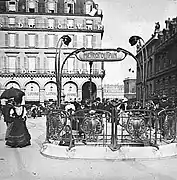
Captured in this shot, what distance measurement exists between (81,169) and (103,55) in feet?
3.80

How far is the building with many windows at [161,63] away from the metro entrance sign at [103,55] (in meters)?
0.33

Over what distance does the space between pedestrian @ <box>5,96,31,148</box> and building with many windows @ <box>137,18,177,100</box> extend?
1292mm

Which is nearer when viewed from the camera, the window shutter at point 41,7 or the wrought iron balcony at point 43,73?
the wrought iron balcony at point 43,73

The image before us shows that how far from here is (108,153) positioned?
101 inches

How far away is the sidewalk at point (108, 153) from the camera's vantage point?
101 inches

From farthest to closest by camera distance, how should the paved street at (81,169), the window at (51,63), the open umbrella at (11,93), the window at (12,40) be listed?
the window at (51,63) < the open umbrella at (11,93) < the window at (12,40) < the paved street at (81,169)

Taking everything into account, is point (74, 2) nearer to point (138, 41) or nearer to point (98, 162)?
point (138, 41)

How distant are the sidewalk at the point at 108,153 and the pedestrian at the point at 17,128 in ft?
2.46

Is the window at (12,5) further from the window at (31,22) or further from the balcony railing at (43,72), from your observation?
the balcony railing at (43,72)

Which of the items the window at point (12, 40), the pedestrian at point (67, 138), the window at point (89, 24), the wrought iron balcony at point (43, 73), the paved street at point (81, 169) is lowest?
the paved street at point (81, 169)

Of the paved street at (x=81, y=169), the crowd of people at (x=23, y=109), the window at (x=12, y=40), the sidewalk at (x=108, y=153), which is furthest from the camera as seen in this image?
the crowd of people at (x=23, y=109)

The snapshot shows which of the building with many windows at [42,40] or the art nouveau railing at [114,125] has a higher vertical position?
the building with many windows at [42,40]

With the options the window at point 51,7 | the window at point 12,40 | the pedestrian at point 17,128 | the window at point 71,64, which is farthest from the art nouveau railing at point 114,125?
the window at point 51,7

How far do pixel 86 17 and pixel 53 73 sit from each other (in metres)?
0.66
